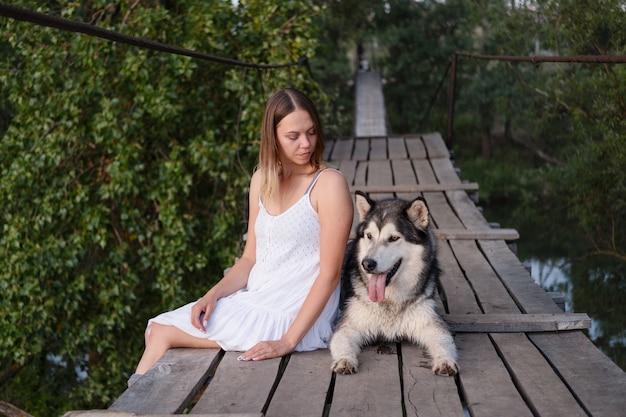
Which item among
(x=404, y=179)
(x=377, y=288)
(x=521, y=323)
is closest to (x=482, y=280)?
(x=521, y=323)

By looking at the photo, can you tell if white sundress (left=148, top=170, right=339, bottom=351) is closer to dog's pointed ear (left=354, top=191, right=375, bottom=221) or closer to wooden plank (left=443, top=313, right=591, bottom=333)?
dog's pointed ear (left=354, top=191, right=375, bottom=221)

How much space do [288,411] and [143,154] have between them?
5.62 m

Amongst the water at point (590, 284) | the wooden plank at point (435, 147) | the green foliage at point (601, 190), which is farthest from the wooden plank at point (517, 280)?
the green foliage at point (601, 190)

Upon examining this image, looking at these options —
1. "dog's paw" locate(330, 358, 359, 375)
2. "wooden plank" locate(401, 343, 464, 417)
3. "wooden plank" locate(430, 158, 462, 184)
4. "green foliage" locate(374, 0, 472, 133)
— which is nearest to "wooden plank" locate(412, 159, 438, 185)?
"wooden plank" locate(430, 158, 462, 184)

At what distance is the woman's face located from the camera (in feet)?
9.61

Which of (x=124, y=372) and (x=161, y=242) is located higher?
(x=161, y=242)

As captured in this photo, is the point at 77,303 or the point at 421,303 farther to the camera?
the point at 77,303

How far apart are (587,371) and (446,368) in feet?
1.71

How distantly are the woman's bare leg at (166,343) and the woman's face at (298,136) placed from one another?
84 centimetres

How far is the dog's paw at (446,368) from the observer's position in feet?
8.54

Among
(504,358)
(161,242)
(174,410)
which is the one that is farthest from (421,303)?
(161,242)

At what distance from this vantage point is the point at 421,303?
116 inches

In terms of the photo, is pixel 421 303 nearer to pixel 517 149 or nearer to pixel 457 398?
pixel 457 398

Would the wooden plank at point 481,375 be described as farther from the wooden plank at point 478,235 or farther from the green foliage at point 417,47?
the green foliage at point 417,47
